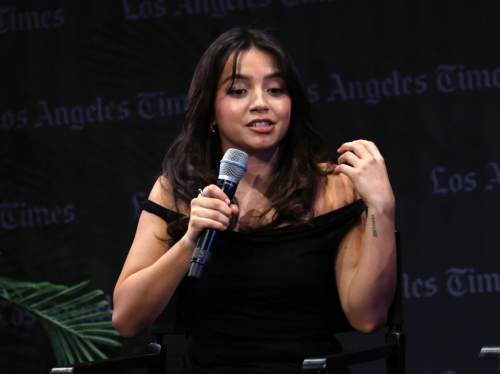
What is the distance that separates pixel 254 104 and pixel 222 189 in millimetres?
396

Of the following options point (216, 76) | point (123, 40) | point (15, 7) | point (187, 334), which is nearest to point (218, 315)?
point (187, 334)

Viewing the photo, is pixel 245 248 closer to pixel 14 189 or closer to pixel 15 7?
pixel 14 189

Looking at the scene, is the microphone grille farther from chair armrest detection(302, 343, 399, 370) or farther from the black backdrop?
the black backdrop

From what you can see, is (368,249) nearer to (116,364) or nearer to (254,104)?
(254,104)

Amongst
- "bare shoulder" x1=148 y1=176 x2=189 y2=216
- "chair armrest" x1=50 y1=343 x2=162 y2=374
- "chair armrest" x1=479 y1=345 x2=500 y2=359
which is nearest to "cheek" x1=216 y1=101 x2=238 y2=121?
"bare shoulder" x1=148 y1=176 x2=189 y2=216

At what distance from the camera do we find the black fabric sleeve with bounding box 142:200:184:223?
2182 millimetres

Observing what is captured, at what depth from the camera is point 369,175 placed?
1.89 meters

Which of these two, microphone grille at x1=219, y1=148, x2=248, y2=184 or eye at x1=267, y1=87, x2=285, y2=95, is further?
eye at x1=267, y1=87, x2=285, y2=95

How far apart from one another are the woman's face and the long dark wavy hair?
0.02 m

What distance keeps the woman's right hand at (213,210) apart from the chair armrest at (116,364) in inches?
18.4

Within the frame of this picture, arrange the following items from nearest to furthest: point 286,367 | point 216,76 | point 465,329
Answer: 1. point 286,367
2. point 216,76
3. point 465,329

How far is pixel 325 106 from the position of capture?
355 cm

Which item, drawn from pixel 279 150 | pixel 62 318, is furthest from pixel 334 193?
pixel 62 318

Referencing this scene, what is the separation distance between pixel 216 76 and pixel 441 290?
5.80ft
